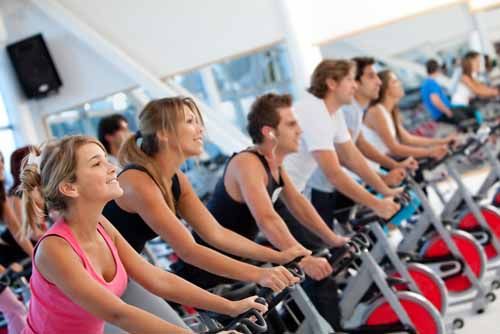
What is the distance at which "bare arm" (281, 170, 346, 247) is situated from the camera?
3.34 meters

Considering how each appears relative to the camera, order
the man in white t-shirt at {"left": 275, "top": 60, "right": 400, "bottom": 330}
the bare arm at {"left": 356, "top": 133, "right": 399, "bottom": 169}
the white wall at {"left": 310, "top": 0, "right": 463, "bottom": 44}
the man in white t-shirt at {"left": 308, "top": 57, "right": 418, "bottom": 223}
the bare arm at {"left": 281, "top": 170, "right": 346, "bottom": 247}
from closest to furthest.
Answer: the bare arm at {"left": 281, "top": 170, "right": 346, "bottom": 247} < the man in white t-shirt at {"left": 275, "top": 60, "right": 400, "bottom": 330} < the man in white t-shirt at {"left": 308, "top": 57, "right": 418, "bottom": 223} < the bare arm at {"left": 356, "top": 133, "right": 399, "bottom": 169} < the white wall at {"left": 310, "top": 0, "right": 463, "bottom": 44}

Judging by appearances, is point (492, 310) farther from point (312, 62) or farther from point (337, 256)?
point (312, 62)

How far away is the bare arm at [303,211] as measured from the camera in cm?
334

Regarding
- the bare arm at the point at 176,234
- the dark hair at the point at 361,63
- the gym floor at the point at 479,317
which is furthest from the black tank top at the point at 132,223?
the dark hair at the point at 361,63

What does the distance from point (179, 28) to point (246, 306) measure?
18.6 feet

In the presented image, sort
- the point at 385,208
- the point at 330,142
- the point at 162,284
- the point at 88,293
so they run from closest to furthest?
the point at 88,293 < the point at 162,284 < the point at 385,208 < the point at 330,142

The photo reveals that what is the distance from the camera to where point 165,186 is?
2.71 m

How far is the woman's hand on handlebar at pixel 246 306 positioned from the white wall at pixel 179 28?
538 centimetres

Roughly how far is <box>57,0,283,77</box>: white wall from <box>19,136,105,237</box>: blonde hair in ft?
17.6

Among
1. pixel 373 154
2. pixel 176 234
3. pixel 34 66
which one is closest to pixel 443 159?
pixel 373 154

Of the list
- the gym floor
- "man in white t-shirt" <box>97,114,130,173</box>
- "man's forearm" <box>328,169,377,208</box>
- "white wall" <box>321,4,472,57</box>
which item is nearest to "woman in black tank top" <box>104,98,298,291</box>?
"man's forearm" <box>328,169,377,208</box>

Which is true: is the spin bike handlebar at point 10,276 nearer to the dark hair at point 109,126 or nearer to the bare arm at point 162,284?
the bare arm at point 162,284

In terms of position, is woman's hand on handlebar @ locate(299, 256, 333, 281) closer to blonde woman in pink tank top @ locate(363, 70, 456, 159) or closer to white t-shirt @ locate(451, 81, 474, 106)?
blonde woman in pink tank top @ locate(363, 70, 456, 159)

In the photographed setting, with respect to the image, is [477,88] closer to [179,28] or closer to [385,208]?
[179,28]
